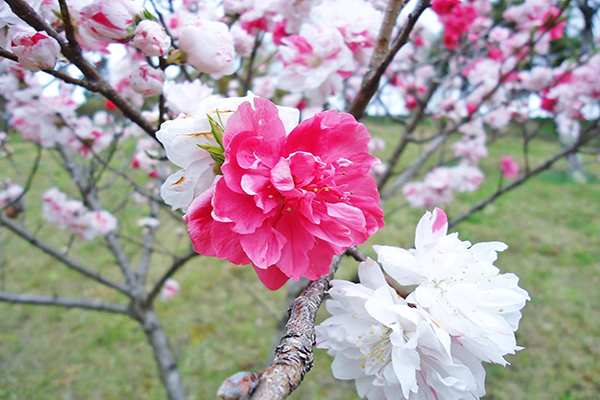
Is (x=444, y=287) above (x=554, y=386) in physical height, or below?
above

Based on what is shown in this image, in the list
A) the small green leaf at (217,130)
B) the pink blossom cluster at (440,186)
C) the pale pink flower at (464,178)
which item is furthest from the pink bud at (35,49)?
the pale pink flower at (464,178)

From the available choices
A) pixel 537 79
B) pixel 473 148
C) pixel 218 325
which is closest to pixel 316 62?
pixel 218 325

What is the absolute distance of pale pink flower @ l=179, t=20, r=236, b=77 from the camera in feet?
2.34

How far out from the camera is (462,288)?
0.60 m

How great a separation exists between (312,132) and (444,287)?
371 mm


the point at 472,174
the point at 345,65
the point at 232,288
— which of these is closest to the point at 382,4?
the point at 345,65

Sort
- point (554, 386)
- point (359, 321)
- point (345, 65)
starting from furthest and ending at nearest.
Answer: point (554, 386) → point (345, 65) → point (359, 321)

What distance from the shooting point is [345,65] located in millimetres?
1021

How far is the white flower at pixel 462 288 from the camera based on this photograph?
57 centimetres

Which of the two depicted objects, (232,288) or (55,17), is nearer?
(55,17)

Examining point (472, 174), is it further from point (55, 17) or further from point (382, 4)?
Answer: point (55, 17)

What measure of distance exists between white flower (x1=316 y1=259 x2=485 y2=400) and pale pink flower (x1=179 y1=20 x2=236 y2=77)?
53 centimetres

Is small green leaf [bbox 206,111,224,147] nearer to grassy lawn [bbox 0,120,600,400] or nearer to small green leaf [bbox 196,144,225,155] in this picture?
small green leaf [bbox 196,144,225,155]

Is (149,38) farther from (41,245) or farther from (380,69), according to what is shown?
(41,245)
